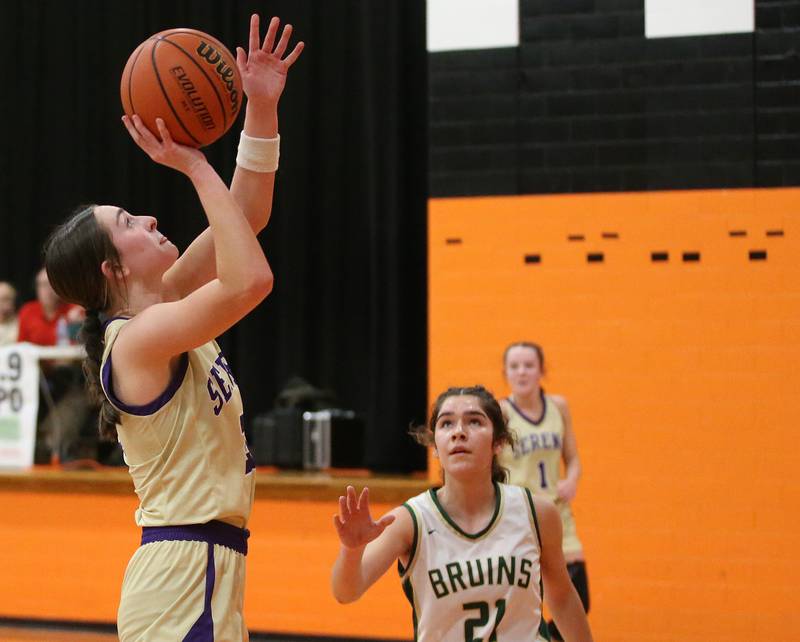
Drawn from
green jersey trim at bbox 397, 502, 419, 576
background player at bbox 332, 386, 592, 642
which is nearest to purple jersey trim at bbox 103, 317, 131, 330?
background player at bbox 332, 386, 592, 642

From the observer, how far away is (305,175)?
308 inches

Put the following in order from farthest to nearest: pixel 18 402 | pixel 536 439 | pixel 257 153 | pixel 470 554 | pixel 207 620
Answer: pixel 18 402 < pixel 536 439 < pixel 470 554 < pixel 257 153 < pixel 207 620

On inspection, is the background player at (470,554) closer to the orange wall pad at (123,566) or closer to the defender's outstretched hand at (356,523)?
the defender's outstretched hand at (356,523)

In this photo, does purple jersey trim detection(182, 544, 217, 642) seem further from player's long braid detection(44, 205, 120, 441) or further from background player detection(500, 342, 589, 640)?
background player detection(500, 342, 589, 640)

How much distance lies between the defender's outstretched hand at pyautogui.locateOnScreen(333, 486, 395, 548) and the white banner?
4.61 meters

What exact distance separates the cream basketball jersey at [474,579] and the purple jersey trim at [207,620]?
2.31 ft

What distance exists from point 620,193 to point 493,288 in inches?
32.3

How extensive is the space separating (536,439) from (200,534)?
3.16 metres

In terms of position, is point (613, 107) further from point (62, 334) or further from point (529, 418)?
point (62, 334)

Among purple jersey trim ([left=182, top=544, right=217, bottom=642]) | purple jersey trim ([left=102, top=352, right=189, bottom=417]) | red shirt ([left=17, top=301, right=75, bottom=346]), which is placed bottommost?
purple jersey trim ([left=182, top=544, right=217, bottom=642])

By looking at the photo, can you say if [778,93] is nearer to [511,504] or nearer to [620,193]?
[620,193]

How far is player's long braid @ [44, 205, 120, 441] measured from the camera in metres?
2.55

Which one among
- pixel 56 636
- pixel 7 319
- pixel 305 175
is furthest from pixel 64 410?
pixel 305 175

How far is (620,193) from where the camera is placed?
6.00 meters
